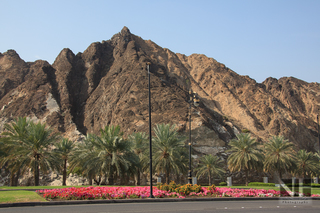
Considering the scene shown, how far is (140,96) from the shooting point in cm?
7706

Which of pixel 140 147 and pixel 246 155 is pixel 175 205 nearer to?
pixel 140 147

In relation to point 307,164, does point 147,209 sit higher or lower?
higher

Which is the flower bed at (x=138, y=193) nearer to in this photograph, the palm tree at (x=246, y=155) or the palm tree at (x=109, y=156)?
the palm tree at (x=109, y=156)

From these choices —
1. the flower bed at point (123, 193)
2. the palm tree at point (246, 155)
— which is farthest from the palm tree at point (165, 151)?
the flower bed at point (123, 193)

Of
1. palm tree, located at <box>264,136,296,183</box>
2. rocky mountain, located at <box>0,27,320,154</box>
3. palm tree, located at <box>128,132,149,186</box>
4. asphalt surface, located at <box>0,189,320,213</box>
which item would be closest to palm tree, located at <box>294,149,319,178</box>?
palm tree, located at <box>264,136,296,183</box>

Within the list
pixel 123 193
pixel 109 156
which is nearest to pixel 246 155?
pixel 109 156

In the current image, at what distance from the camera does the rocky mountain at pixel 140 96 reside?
242 feet

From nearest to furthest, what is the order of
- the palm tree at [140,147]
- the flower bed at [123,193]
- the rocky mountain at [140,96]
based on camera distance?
1. the flower bed at [123,193]
2. the palm tree at [140,147]
3. the rocky mountain at [140,96]

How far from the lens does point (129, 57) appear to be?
9712 cm

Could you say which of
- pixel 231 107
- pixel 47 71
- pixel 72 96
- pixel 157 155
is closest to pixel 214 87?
pixel 231 107

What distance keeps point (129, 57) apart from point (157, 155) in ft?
216

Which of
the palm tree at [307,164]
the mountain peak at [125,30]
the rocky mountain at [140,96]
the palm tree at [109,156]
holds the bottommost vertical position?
the palm tree at [307,164]

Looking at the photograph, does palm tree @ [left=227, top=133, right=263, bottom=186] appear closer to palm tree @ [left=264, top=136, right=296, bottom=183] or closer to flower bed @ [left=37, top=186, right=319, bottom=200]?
palm tree @ [left=264, top=136, right=296, bottom=183]

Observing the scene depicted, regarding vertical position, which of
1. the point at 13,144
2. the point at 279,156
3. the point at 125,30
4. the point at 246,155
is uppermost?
the point at 125,30
